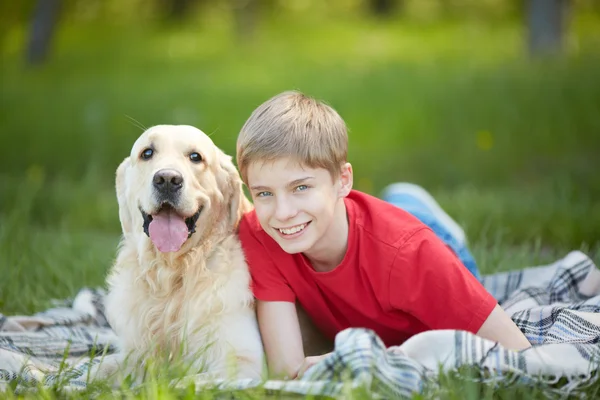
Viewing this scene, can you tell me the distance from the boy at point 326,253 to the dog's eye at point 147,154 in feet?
1.14

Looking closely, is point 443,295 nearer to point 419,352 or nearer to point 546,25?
point 419,352

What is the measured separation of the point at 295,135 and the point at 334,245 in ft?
1.60

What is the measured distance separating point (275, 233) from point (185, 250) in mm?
375

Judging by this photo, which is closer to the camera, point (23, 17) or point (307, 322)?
point (307, 322)

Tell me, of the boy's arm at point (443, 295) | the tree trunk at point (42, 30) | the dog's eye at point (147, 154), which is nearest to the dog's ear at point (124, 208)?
the dog's eye at point (147, 154)

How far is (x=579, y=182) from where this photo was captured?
6.62 metres

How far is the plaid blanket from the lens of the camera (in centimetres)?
240

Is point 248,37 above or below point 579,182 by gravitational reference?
above

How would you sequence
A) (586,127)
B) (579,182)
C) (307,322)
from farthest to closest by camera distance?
(586,127) → (579,182) → (307,322)

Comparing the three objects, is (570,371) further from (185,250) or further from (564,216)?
(564,216)

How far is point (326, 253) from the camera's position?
117 inches

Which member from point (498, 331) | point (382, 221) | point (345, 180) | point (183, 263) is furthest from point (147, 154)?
point (498, 331)

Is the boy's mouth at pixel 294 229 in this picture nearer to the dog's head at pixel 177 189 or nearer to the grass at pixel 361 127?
the dog's head at pixel 177 189

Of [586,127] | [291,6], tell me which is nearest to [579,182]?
[586,127]
